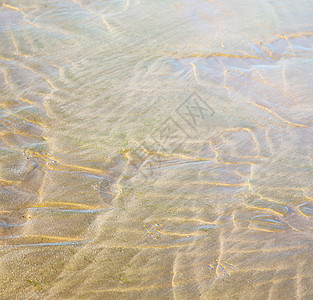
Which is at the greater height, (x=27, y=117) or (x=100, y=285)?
(x=27, y=117)

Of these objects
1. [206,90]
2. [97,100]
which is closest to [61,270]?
[97,100]

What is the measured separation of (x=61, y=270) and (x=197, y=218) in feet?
2.67

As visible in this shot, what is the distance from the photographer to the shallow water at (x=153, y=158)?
1805mm

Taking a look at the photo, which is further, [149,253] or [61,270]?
[149,253]

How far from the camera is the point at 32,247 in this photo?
6.04 feet

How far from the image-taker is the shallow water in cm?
180

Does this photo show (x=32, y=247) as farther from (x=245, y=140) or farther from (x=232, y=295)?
(x=245, y=140)

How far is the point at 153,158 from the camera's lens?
2465mm

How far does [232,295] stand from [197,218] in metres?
0.49

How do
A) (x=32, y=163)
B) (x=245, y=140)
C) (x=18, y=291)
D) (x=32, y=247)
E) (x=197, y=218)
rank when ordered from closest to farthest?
(x=18, y=291), (x=32, y=247), (x=197, y=218), (x=32, y=163), (x=245, y=140)

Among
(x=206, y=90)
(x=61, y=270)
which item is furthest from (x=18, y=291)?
(x=206, y=90)

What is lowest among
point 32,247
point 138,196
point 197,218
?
point 197,218

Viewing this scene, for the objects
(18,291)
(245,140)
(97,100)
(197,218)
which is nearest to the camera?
(18,291)

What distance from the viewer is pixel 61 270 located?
176cm
